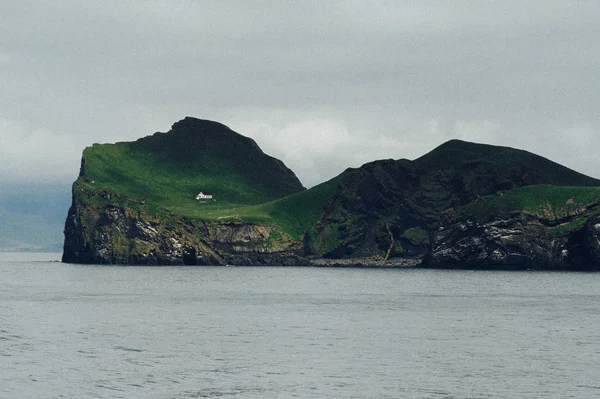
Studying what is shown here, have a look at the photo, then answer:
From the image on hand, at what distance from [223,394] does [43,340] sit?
130 ft

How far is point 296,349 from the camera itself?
93.2 m

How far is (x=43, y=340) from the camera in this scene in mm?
99688

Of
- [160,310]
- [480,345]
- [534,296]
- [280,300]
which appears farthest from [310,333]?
[534,296]

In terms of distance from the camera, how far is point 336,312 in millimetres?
140625

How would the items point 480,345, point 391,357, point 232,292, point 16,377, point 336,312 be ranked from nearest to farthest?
point 16,377 → point 391,357 → point 480,345 → point 336,312 → point 232,292

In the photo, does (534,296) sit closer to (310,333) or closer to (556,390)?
(310,333)

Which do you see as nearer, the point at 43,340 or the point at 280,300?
the point at 43,340

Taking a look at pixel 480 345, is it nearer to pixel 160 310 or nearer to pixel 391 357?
pixel 391 357

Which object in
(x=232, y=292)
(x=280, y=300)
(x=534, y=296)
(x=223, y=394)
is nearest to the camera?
(x=223, y=394)

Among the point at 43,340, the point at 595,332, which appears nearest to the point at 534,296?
the point at 595,332

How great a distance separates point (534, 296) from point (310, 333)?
288 feet

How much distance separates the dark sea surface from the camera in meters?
70.8

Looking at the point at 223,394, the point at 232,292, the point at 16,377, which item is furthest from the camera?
the point at 232,292

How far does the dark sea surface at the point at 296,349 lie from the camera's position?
232 ft
